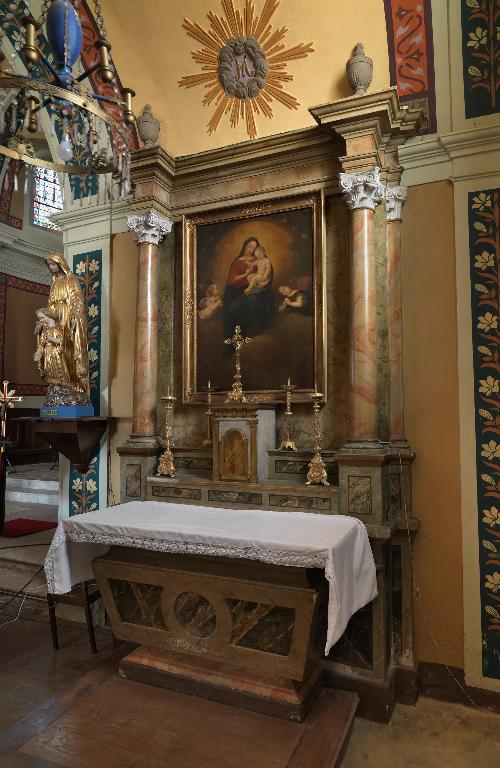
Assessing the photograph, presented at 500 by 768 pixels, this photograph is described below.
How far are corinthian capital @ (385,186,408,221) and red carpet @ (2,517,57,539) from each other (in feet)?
16.1

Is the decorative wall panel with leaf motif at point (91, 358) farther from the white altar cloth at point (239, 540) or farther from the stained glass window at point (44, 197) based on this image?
the stained glass window at point (44, 197)

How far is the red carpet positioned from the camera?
5.71m

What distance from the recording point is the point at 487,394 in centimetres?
343

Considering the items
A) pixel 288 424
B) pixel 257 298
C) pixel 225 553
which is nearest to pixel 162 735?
pixel 225 553

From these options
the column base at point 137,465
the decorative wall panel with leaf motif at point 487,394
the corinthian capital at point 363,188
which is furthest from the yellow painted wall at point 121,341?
the decorative wall panel with leaf motif at point 487,394

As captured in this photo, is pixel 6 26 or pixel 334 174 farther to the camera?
pixel 6 26

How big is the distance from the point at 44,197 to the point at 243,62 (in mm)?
6979

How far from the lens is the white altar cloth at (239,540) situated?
2727 mm

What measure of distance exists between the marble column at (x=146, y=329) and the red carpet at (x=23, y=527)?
2.44 m

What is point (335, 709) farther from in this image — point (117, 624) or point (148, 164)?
point (148, 164)

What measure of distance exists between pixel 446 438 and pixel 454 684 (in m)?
1.58

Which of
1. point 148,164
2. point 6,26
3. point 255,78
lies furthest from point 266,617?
point 6,26

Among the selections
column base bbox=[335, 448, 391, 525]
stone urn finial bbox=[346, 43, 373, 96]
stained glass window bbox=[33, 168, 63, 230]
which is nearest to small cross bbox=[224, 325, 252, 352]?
column base bbox=[335, 448, 391, 525]

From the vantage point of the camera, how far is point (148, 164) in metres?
4.24
